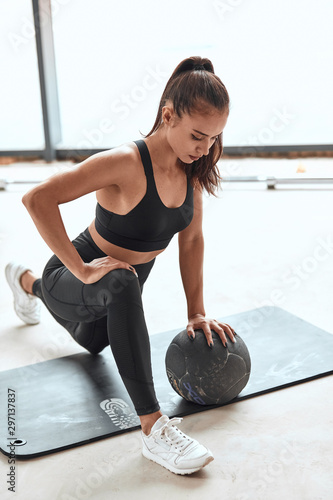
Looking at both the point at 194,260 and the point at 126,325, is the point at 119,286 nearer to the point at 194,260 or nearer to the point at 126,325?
the point at 126,325

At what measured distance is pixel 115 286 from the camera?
4.97 feet

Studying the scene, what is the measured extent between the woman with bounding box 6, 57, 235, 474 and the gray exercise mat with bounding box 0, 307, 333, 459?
20 centimetres

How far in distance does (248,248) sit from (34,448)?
1.88m

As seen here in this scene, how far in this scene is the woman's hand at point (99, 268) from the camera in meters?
1.53

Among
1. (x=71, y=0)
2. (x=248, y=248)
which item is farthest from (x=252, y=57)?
(x=248, y=248)

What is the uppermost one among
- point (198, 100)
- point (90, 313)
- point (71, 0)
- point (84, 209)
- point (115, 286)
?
point (71, 0)

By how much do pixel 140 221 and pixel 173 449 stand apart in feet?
1.87

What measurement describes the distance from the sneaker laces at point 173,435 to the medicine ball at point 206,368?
0.18 metres

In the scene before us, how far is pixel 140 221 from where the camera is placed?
5.27 feet

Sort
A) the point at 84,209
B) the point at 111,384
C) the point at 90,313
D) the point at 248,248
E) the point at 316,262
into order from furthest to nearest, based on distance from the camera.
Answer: the point at 84,209
the point at 248,248
the point at 316,262
the point at 111,384
the point at 90,313

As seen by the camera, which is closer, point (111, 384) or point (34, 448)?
point (34, 448)

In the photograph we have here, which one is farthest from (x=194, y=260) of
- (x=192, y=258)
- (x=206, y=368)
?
(x=206, y=368)

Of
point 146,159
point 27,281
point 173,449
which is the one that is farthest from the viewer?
point 27,281

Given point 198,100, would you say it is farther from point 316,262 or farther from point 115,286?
point 316,262
